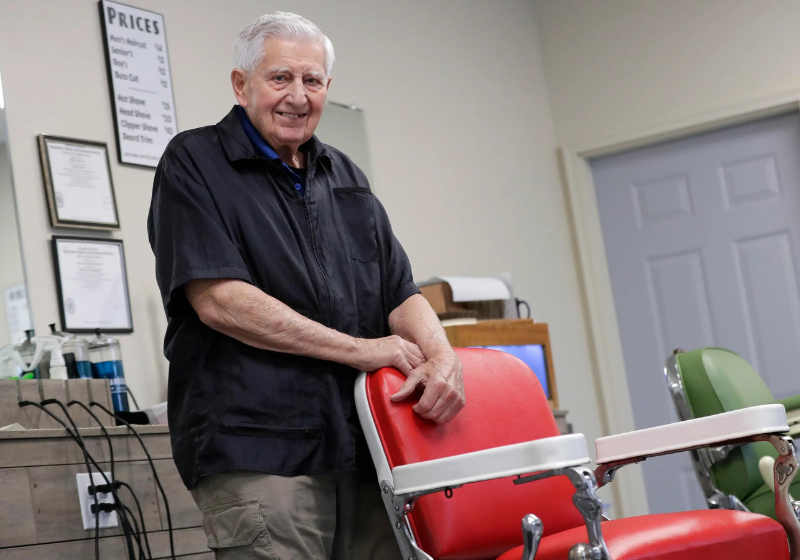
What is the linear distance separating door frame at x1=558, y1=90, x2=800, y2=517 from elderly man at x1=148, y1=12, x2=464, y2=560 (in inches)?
137

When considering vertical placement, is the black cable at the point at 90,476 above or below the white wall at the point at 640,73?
below

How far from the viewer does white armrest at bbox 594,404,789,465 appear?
1.65 meters

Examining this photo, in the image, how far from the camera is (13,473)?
2.05 m

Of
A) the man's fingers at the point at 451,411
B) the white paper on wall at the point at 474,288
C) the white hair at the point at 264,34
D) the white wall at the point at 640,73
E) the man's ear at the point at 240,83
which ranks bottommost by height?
the man's fingers at the point at 451,411

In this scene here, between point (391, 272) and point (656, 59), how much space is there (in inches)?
144

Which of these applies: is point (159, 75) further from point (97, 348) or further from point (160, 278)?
point (160, 278)

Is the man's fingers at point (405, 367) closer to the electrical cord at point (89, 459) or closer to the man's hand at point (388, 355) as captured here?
the man's hand at point (388, 355)

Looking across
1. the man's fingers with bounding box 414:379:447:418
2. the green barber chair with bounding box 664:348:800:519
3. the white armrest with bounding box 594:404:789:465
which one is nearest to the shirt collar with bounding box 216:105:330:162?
the man's fingers with bounding box 414:379:447:418

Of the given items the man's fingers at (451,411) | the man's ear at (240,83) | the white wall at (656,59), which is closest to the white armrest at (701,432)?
the man's fingers at (451,411)

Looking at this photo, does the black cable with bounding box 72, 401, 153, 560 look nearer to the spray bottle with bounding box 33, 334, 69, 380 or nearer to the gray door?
the spray bottle with bounding box 33, 334, 69, 380

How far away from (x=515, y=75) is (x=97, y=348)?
312 centimetres

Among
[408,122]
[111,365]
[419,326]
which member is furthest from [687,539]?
[408,122]

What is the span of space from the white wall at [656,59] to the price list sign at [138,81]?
8.99ft

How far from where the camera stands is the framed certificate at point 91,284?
275cm
